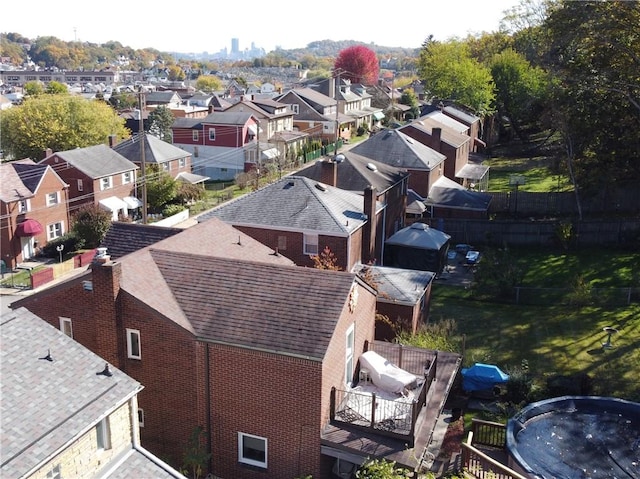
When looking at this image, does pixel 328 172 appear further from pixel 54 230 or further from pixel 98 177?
pixel 54 230

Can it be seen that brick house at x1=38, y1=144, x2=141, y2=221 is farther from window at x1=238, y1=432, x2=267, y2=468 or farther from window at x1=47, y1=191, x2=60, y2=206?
window at x1=238, y1=432, x2=267, y2=468

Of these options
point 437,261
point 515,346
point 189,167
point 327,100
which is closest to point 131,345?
point 515,346

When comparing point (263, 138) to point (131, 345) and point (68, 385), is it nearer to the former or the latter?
point (131, 345)

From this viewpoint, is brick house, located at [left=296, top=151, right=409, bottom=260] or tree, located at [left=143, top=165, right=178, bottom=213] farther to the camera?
tree, located at [left=143, top=165, right=178, bottom=213]

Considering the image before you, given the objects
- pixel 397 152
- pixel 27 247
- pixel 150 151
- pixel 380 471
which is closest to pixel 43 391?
pixel 380 471

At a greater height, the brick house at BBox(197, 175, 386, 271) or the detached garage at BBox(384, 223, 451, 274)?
the brick house at BBox(197, 175, 386, 271)

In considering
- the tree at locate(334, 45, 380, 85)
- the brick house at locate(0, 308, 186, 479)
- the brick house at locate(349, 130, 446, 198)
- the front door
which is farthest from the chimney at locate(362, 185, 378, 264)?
the tree at locate(334, 45, 380, 85)

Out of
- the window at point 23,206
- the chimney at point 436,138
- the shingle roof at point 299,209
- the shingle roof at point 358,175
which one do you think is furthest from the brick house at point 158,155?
the shingle roof at point 299,209

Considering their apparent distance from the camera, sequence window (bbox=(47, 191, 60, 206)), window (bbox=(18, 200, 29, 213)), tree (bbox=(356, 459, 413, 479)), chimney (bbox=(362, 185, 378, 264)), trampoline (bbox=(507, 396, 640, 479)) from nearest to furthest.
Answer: tree (bbox=(356, 459, 413, 479)) → trampoline (bbox=(507, 396, 640, 479)) → chimney (bbox=(362, 185, 378, 264)) → window (bbox=(18, 200, 29, 213)) → window (bbox=(47, 191, 60, 206))
